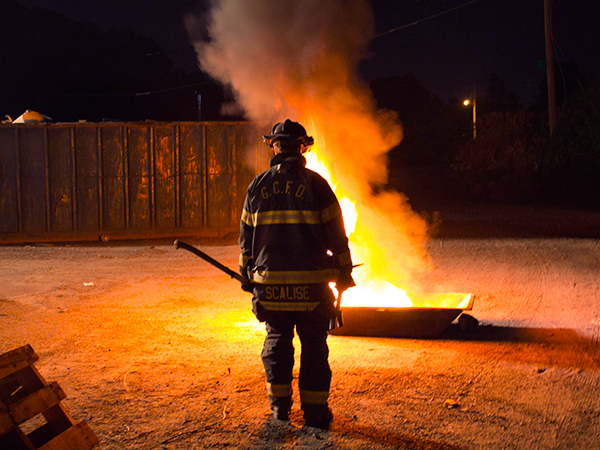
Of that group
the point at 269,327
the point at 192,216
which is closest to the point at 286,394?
the point at 269,327

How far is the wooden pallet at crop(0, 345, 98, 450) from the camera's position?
2.69 meters

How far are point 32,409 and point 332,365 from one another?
2391 millimetres

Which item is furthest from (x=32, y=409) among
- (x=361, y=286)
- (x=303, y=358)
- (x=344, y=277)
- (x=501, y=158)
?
(x=501, y=158)

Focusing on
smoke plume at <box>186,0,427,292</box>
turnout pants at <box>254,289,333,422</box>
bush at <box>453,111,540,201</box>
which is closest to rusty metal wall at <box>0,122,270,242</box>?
smoke plume at <box>186,0,427,292</box>

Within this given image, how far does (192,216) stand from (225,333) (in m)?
7.41

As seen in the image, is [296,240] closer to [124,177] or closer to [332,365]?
[332,365]

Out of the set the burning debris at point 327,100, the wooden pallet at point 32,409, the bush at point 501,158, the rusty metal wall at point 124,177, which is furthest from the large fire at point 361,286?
the bush at point 501,158

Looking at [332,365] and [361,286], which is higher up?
[361,286]

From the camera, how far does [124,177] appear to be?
12438 millimetres

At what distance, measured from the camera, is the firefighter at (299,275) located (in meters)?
3.34

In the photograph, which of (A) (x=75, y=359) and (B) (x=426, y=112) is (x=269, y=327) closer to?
(A) (x=75, y=359)

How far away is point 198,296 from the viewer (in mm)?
7246

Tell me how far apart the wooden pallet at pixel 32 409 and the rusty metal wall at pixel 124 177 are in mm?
9633

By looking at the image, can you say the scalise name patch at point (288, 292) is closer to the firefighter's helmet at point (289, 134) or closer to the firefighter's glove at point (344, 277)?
the firefighter's glove at point (344, 277)
